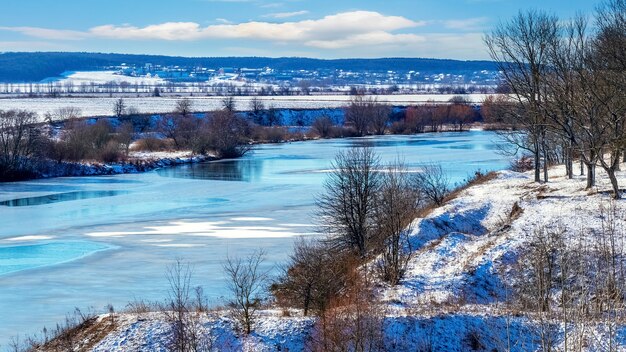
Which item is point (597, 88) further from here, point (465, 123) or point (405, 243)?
point (465, 123)

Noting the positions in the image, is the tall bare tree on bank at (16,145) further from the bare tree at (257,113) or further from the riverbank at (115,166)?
the bare tree at (257,113)

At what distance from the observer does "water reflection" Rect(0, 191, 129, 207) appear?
3356 cm

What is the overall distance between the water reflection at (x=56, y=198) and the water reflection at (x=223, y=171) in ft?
23.5

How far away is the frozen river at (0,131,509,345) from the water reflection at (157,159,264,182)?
0.08 m

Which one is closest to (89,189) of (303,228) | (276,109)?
(303,228)

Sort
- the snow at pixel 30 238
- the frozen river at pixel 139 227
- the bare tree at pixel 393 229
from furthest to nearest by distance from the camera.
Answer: the snow at pixel 30 238
the frozen river at pixel 139 227
the bare tree at pixel 393 229

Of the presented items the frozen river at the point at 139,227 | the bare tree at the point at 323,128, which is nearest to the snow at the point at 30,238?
the frozen river at the point at 139,227

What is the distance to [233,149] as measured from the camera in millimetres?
56875

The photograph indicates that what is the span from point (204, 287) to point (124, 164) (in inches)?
1273

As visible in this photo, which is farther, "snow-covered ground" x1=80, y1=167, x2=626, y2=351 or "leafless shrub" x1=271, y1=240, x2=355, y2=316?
"leafless shrub" x1=271, y1=240, x2=355, y2=316

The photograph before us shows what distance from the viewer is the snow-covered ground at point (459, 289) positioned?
487 inches

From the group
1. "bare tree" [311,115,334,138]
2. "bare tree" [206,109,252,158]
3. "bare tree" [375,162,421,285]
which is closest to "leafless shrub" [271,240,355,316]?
"bare tree" [375,162,421,285]

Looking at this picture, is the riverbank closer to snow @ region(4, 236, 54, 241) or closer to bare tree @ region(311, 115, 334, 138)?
snow @ region(4, 236, 54, 241)

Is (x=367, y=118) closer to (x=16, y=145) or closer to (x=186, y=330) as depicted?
(x=16, y=145)
